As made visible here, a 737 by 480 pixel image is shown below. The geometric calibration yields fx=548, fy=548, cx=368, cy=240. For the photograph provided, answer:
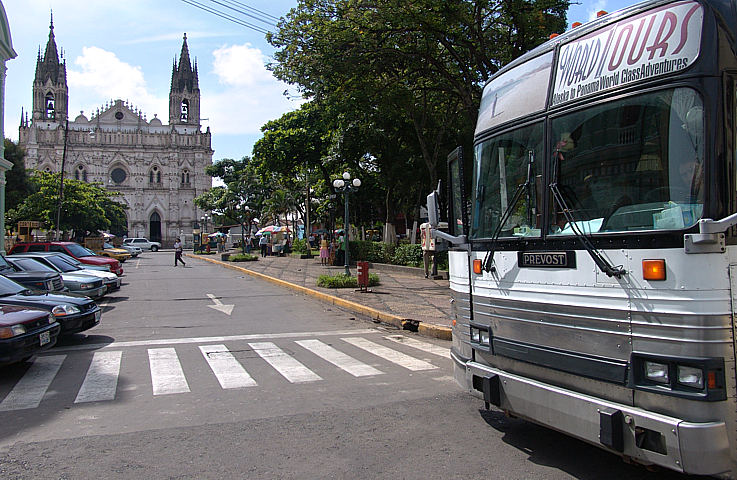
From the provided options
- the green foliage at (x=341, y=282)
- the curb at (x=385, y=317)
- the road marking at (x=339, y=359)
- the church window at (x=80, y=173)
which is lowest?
the road marking at (x=339, y=359)

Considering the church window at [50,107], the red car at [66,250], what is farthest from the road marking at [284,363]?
the church window at [50,107]

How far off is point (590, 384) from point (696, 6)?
247cm

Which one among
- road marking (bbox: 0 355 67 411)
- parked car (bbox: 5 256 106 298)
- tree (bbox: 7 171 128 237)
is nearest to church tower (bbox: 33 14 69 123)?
tree (bbox: 7 171 128 237)

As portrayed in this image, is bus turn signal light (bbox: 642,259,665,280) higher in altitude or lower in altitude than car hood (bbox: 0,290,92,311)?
higher

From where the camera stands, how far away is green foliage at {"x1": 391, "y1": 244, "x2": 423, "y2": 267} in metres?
23.5

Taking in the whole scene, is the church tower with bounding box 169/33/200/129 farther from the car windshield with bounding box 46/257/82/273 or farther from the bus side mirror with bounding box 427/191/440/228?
the bus side mirror with bounding box 427/191/440/228

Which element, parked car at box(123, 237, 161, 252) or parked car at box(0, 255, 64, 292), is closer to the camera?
parked car at box(0, 255, 64, 292)

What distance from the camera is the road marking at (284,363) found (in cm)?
707

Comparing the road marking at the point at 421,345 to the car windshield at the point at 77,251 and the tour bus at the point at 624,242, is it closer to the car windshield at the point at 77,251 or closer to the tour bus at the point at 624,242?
the tour bus at the point at 624,242

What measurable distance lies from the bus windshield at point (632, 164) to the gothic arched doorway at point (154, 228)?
96584 millimetres

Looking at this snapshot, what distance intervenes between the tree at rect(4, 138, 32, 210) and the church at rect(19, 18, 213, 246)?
130 ft

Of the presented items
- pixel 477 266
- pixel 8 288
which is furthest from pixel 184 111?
pixel 477 266

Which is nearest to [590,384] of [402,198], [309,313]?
[309,313]

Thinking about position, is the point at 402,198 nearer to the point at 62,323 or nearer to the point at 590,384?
the point at 62,323
